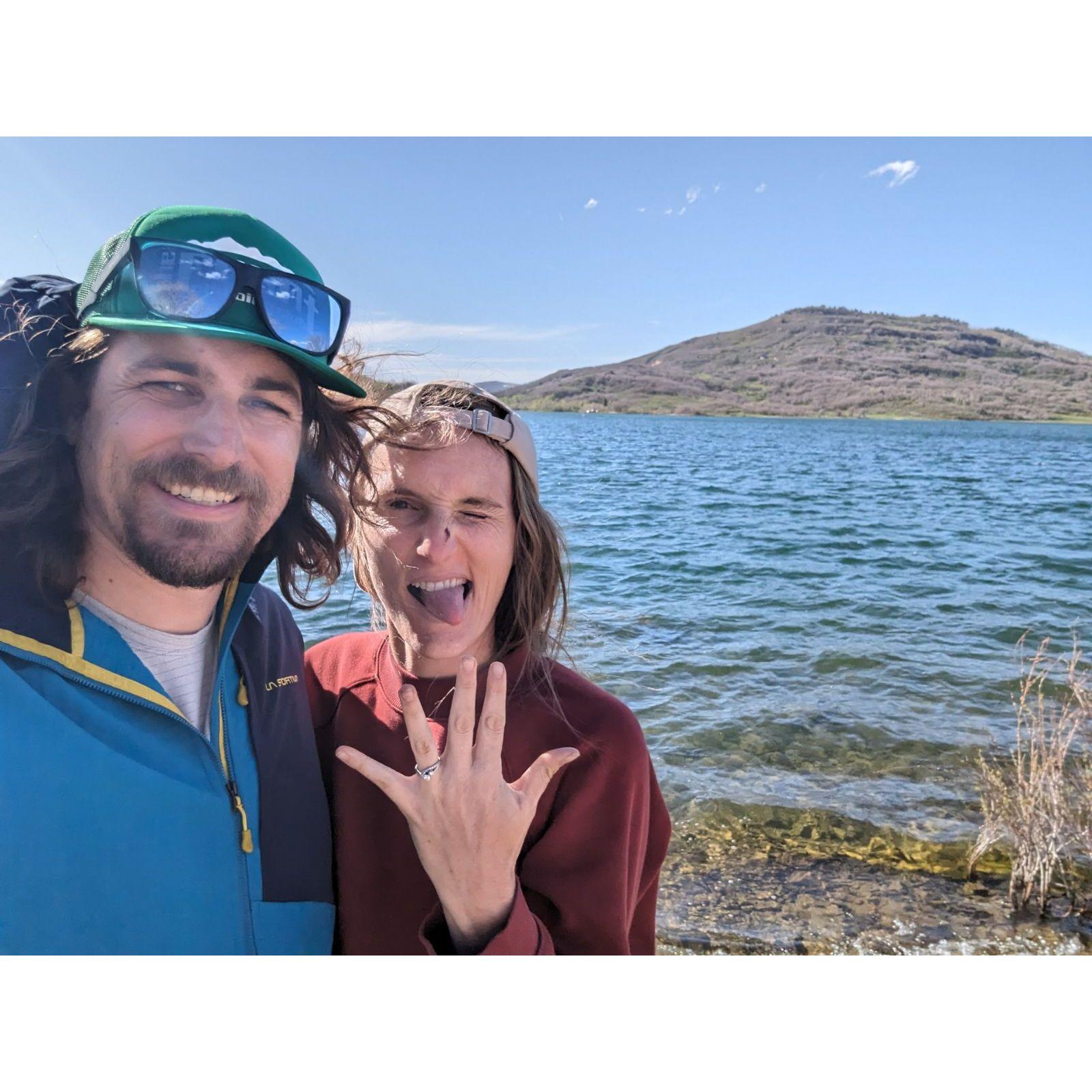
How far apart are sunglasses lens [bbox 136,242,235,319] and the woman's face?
75 centimetres

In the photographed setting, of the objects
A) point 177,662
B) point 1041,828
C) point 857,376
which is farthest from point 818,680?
point 857,376

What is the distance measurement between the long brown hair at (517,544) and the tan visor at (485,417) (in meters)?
0.01

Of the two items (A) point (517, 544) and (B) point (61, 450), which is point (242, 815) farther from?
(A) point (517, 544)

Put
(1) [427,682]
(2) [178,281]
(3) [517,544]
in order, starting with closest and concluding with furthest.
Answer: (2) [178,281]
(1) [427,682]
(3) [517,544]

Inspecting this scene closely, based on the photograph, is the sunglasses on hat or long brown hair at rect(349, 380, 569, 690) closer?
the sunglasses on hat

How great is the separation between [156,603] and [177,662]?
0.17 metres

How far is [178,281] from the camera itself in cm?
202

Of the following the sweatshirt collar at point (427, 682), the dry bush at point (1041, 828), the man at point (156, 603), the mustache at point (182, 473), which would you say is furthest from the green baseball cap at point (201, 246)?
the dry bush at point (1041, 828)

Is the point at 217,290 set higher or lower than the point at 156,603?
higher

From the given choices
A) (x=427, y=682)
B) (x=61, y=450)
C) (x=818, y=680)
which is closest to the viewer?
(x=61, y=450)

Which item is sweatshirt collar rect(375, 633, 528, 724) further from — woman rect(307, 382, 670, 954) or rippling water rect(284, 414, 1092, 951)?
rippling water rect(284, 414, 1092, 951)

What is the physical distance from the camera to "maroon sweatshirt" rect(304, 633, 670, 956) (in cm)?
228

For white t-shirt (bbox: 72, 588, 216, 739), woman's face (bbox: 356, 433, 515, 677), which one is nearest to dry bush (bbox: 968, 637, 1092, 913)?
woman's face (bbox: 356, 433, 515, 677)

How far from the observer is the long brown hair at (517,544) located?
8.34 feet
